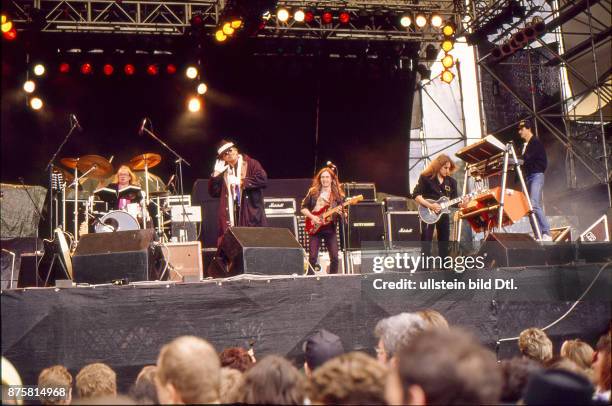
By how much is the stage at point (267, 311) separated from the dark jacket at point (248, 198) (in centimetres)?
291

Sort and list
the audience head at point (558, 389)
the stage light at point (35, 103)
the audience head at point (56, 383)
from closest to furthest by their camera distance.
Result: the audience head at point (558, 389) → the audience head at point (56, 383) → the stage light at point (35, 103)

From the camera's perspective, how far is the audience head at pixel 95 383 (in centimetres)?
439

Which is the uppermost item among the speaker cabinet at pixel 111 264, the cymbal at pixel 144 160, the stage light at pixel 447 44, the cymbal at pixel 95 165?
the stage light at pixel 447 44

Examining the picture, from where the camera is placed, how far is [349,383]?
2.55 m

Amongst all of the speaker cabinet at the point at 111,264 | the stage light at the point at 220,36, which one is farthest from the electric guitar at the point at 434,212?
the stage light at the point at 220,36

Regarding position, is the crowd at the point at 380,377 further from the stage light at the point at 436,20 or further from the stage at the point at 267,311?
the stage light at the point at 436,20

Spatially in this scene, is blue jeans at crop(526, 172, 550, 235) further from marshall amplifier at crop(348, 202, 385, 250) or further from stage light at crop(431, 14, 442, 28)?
stage light at crop(431, 14, 442, 28)

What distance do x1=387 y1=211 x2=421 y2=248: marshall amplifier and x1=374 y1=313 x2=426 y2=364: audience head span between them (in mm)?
7957

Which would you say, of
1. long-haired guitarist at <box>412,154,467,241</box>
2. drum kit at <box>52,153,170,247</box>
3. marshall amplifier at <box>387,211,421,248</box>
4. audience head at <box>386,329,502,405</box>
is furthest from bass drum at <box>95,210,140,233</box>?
audience head at <box>386,329,502,405</box>

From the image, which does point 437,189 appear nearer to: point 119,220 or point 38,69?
point 119,220

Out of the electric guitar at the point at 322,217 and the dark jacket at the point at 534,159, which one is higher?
the dark jacket at the point at 534,159

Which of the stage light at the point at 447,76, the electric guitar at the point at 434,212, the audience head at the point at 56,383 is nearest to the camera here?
the audience head at the point at 56,383

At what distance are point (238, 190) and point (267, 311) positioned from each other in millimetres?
3272

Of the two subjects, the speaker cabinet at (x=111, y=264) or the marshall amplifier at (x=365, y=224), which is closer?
the speaker cabinet at (x=111, y=264)
